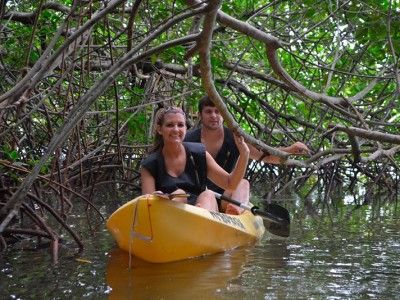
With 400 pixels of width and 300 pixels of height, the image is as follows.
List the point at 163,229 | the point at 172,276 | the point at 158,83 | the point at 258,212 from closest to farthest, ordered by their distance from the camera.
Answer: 1. the point at 172,276
2. the point at 163,229
3. the point at 258,212
4. the point at 158,83

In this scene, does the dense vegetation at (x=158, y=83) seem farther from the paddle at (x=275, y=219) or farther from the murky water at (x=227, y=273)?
the paddle at (x=275, y=219)

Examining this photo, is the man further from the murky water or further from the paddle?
the murky water

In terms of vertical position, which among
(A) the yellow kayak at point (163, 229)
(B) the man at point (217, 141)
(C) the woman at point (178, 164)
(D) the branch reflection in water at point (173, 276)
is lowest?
(D) the branch reflection in water at point (173, 276)

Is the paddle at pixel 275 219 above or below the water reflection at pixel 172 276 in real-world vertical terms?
above

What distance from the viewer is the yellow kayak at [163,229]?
12.7 feet

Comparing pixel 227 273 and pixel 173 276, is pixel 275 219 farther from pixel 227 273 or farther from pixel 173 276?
pixel 173 276

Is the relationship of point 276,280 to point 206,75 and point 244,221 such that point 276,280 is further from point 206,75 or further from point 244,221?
point 244,221

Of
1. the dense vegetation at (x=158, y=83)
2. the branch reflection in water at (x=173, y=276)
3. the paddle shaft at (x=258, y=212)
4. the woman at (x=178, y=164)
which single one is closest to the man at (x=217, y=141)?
the paddle shaft at (x=258, y=212)

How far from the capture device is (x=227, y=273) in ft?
12.2

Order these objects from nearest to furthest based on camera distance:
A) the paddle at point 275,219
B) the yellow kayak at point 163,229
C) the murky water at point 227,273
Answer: the murky water at point 227,273 < the yellow kayak at point 163,229 < the paddle at point 275,219

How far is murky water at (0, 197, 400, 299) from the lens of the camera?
319 centimetres

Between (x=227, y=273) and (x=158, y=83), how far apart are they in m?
3.49

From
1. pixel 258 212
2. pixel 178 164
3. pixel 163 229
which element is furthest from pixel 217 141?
pixel 163 229

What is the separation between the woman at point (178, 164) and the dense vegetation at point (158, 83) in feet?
1.22
